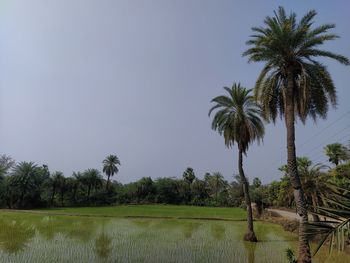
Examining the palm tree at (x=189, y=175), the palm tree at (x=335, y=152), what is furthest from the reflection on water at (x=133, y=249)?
the palm tree at (x=189, y=175)

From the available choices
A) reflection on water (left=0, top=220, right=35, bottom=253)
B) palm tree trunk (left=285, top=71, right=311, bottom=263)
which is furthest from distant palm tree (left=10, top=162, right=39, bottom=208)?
palm tree trunk (left=285, top=71, right=311, bottom=263)

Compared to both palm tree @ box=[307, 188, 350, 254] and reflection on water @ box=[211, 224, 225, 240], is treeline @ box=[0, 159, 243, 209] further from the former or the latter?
palm tree @ box=[307, 188, 350, 254]

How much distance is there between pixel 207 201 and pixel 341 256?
6516 centimetres

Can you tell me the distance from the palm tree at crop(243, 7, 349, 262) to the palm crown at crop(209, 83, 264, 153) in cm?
793

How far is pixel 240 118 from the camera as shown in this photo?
25812mm

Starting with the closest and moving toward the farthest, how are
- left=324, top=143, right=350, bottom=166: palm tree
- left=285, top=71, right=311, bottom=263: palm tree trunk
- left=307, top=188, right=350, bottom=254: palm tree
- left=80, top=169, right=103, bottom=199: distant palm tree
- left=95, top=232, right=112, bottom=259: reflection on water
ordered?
left=307, top=188, right=350, bottom=254: palm tree < left=285, top=71, right=311, bottom=263: palm tree trunk < left=95, top=232, right=112, bottom=259: reflection on water < left=324, top=143, right=350, bottom=166: palm tree < left=80, top=169, right=103, bottom=199: distant palm tree

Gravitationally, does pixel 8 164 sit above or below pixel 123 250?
above

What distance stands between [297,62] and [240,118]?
939 cm

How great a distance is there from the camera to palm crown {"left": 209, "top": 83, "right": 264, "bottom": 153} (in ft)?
85.1

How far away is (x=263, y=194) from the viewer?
198ft

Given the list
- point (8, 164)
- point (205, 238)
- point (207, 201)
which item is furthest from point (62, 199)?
point (205, 238)

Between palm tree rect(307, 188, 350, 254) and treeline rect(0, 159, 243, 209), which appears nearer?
palm tree rect(307, 188, 350, 254)

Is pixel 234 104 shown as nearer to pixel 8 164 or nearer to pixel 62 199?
pixel 62 199

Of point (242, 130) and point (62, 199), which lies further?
point (62, 199)
